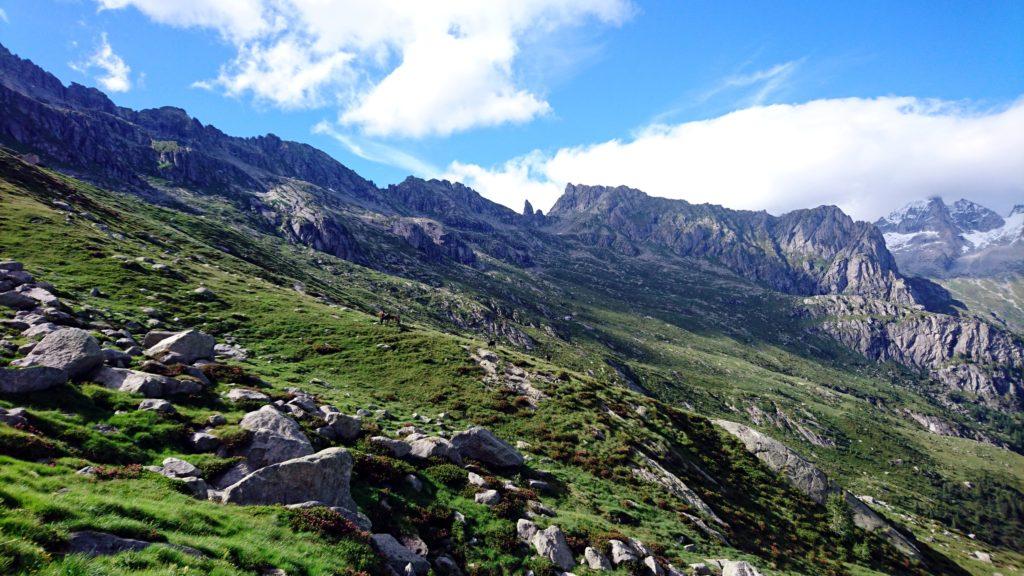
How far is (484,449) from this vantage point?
1271 inches

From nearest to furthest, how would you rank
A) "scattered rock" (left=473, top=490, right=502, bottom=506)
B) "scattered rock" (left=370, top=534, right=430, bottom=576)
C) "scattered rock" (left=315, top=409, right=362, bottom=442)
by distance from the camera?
"scattered rock" (left=370, top=534, right=430, bottom=576) < "scattered rock" (left=473, top=490, right=502, bottom=506) < "scattered rock" (left=315, top=409, right=362, bottom=442)

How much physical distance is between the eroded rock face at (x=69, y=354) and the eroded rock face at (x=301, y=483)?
14.3 m

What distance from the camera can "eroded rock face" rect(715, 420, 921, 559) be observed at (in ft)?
165

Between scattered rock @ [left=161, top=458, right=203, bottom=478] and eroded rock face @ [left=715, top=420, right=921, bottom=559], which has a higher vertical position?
scattered rock @ [left=161, top=458, right=203, bottom=478]

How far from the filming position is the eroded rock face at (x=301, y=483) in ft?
59.8

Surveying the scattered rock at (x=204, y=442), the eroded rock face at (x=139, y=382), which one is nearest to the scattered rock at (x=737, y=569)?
the scattered rock at (x=204, y=442)

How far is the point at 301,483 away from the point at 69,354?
17368mm

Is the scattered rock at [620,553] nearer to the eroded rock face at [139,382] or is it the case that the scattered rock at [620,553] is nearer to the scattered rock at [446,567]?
the scattered rock at [446,567]

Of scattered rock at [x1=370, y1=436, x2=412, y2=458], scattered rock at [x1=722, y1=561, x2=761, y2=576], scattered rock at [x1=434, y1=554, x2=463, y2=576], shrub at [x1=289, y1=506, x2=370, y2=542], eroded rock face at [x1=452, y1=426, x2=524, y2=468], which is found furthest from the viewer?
eroded rock face at [x1=452, y1=426, x2=524, y2=468]

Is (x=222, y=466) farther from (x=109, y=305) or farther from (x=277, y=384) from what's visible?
(x=109, y=305)

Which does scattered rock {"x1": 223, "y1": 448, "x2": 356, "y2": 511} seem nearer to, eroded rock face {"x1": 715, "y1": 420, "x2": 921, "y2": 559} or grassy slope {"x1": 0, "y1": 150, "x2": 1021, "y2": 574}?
grassy slope {"x1": 0, "y1": 150, "x2": 1021, "y2": 574}

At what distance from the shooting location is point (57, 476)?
14.2 metres

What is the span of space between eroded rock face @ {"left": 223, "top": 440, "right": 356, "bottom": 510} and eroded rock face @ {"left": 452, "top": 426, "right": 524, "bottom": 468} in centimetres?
1202

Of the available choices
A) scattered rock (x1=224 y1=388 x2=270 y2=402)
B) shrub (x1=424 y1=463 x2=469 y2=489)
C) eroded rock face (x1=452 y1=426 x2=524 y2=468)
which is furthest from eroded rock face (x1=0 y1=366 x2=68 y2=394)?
eroded rock face (x1=452 y1=426 x2=524 y2=468)
